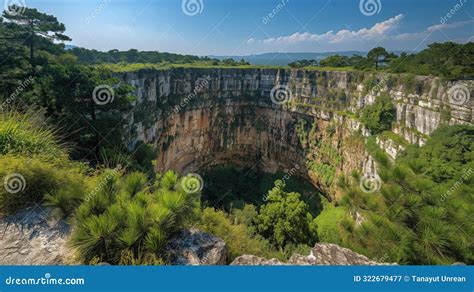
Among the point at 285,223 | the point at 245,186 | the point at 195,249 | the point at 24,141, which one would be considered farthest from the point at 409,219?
the point at 245,186

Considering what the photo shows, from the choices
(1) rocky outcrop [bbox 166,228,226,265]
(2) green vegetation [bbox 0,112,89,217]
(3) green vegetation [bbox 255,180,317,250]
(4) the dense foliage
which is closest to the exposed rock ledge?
(1) rocky outcrop [bbox 166,228,226,265]

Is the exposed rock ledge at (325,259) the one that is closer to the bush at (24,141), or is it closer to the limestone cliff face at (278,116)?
the bush at (24,141)

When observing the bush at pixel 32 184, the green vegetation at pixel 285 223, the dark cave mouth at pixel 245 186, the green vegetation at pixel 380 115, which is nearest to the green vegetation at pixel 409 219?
the bush at pixel 32 184

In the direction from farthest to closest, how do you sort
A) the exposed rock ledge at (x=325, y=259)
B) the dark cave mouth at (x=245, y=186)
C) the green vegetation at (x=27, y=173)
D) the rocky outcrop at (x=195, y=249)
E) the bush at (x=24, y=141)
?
the dark cave mouth at (x=245, y=186), the bush at (x=24, y=141), the green vegetation at (x=27, y=173), the exposed rock ledge at (x=325, y=259), the rocky outcrop at (x=195, y=249)

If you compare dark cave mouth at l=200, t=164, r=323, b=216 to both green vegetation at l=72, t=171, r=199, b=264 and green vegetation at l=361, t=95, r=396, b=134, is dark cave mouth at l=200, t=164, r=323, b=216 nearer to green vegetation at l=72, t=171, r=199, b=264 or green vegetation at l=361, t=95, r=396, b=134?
green vegetation at l=361, t=95, r=396, b=134

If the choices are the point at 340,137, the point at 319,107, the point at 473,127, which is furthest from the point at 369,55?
the point at 473,127

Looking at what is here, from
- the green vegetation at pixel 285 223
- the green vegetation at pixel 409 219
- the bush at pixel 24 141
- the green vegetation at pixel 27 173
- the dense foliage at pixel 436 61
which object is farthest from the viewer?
the dense foliage at pixel 436 61
